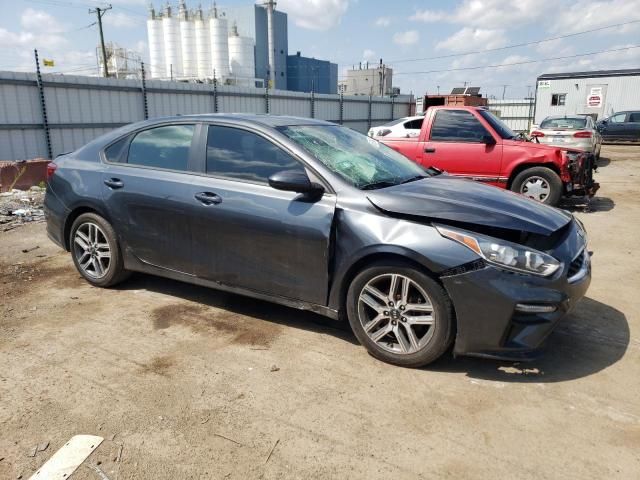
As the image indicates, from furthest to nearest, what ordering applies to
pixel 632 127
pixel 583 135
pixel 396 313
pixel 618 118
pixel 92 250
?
pixel 618 118 < pixel 632 127 < pixel 583 135 < pixel 92 250 < pixel 396 313

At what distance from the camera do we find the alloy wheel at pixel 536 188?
26.3ft

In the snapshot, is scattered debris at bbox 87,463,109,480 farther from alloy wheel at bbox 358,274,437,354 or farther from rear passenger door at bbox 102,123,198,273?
rear passenger door at bbox 102,123,198,273

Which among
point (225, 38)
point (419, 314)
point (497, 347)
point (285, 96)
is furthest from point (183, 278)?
point (225, 38)

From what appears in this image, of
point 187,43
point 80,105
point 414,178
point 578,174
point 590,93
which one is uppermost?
point 187,43

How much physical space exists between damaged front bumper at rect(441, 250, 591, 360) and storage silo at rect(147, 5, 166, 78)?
57.6 metres

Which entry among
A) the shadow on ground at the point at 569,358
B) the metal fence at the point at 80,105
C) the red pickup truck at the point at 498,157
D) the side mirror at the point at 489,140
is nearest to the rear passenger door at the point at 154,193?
the shadow on ground at the point at 569,358

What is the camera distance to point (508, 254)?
2.89m

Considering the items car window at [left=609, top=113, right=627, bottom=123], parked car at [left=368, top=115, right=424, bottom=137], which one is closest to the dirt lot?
parked car at [left=368, top=115, right=424, bottom=137]

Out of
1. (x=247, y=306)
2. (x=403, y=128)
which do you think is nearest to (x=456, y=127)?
(x=403, y=128)

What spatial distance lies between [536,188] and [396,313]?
5.96 m

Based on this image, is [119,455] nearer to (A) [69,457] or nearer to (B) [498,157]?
(A) [69,457]

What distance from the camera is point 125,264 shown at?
437 cm

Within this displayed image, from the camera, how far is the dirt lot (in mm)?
2359

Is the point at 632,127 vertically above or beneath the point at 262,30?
beneath
